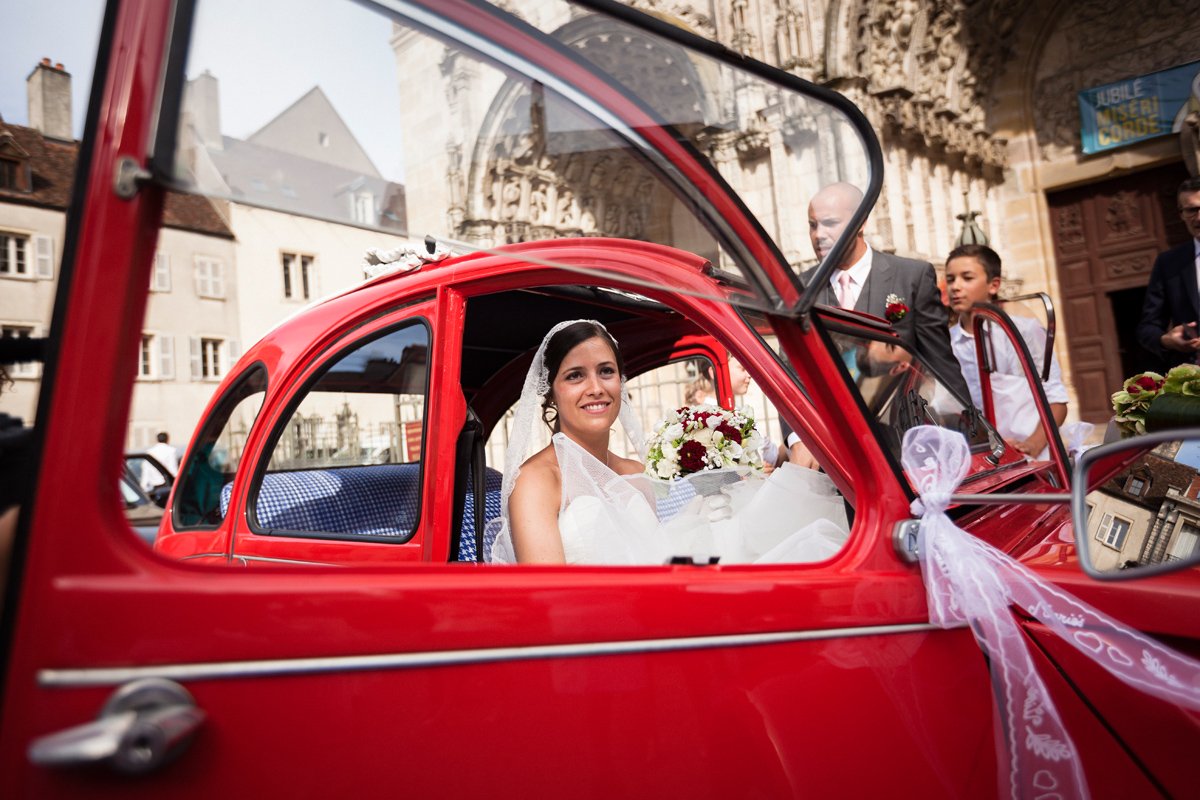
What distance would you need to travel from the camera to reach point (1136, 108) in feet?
34.0

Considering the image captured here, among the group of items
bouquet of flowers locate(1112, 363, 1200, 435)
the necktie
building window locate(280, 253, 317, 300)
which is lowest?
bouquet of flowers locate(1112, 363, 1200, 435)

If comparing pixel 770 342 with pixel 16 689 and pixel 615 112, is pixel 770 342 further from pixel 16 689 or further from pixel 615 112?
pixel 16 689

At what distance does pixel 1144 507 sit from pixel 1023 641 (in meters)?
0.42

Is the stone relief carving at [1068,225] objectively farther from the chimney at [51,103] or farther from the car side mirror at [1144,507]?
the chimney at [51,103]

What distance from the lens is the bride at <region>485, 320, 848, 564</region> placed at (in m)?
1.73

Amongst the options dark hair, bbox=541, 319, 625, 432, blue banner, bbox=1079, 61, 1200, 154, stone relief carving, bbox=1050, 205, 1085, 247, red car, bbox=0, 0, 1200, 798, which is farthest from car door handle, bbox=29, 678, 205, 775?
stone relief carving, bbox=1050, 205, 1085, 247

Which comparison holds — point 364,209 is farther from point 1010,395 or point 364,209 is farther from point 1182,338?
point 1182,338

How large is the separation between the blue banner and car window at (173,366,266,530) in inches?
444

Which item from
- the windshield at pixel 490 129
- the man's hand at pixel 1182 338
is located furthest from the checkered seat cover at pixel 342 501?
the man's hand at pixel 1182 338

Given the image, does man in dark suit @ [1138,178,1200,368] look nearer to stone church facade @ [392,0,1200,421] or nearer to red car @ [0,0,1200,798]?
red car @ [0,0,1200,798]

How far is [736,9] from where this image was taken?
1031 cm

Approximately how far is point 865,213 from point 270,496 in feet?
7.00

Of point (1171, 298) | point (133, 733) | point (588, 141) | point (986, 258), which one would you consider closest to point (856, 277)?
point (986, 258)

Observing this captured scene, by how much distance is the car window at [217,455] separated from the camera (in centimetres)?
267
